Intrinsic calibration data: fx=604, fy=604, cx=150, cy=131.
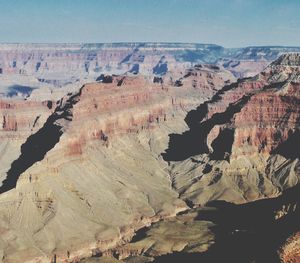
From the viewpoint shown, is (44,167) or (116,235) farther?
(44,167)

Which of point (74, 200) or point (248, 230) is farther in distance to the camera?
point (74, 200)

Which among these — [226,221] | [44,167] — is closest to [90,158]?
[44,167]

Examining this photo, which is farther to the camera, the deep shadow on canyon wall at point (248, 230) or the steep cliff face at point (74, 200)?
the steep cliff face at point (74, 200)

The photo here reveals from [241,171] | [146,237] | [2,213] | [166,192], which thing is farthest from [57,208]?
[241,171]

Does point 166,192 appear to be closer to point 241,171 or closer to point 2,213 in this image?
point 241,171

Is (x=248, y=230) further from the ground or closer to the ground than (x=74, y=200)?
further from the ground

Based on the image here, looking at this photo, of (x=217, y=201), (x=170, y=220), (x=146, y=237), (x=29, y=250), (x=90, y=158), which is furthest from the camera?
(x=90, y=158)

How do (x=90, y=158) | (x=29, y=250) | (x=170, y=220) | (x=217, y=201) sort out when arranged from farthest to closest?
1. (x=90, y=158)
2. (x=217, y=201)
3. (x=170, y=220)
4. (x=29, y=250)

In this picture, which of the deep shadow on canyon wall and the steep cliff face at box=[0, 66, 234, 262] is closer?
the deep shadow on canyon wall

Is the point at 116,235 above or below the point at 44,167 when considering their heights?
below
